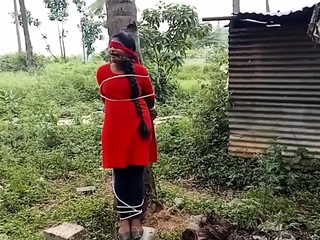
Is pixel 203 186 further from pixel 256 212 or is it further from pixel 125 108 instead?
pixel 125 108

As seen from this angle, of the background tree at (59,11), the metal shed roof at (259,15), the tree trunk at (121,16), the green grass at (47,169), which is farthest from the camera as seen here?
the background tree at (59,11)

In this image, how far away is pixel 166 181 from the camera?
5234 mm

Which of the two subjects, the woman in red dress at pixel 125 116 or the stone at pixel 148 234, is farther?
the stone at pixel 148 234

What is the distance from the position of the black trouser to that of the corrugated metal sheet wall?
8.86 ft

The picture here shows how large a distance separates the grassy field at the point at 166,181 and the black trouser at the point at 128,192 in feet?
1.25

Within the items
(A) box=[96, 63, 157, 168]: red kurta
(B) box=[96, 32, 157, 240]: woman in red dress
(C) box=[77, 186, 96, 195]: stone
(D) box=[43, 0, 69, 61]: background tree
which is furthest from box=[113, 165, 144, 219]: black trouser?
(D) box=[43, 0, 69, 61]: background tree

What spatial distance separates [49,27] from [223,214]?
20730 mm

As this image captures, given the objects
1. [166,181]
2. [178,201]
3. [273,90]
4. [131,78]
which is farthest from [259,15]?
[131,78]

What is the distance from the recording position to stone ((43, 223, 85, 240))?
326 cm

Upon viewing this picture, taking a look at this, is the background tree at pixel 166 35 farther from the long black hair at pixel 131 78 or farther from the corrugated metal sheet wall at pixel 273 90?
the long black hair at pixel 131 78

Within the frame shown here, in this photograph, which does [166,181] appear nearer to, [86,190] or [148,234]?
[86,190]

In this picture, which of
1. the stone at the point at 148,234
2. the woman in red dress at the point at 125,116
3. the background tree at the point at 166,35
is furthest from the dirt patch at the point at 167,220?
the background tree at the point at 166,35

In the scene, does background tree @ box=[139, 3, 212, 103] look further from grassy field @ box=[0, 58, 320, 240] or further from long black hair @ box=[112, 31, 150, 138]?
long black hair @ box=[112, 31, 150, 138]

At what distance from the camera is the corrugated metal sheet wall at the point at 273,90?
199 inches
